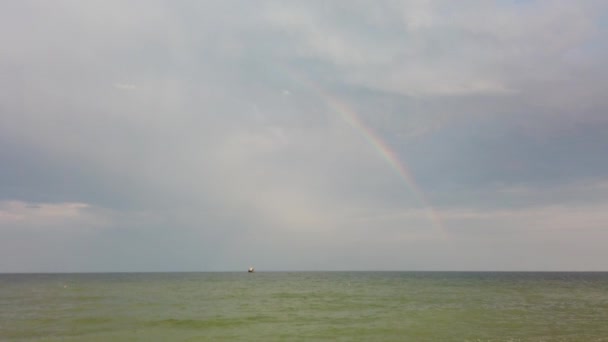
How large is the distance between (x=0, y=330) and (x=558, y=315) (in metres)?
43.2

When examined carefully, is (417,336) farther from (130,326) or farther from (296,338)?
(130,326)

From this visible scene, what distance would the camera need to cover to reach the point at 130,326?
32.4 meters

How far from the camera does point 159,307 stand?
47000 mm

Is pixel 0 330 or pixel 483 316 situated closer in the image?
pixel 0 330

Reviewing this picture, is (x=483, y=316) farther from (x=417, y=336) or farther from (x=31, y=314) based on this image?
(x=31, y=314)

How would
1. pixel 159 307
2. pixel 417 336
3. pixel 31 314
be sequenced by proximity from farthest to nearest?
1. pixel 159 307
2. pixel 31 314
3. pixel 417 336

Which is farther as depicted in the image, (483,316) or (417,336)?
(483,316)

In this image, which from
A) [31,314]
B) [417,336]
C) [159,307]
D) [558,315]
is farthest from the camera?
[159,307]

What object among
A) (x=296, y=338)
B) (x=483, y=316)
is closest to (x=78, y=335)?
(x=296, y=338)

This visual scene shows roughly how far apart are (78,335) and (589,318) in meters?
37.9

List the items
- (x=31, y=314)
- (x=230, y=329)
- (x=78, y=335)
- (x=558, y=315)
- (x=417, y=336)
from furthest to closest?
(x=31, y=314), (x=558, y=315), (x=230, y=329), (x=78, y=335), (x=417, y=336)

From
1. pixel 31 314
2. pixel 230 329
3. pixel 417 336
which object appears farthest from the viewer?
pixel 31 314

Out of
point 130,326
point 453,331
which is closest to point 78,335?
point 130,326

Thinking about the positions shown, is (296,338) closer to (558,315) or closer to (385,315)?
(385,315)
